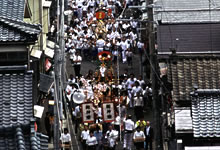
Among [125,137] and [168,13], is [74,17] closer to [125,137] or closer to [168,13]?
[168,13]

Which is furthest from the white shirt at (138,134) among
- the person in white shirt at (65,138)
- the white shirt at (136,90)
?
the white shirt at (136,90)

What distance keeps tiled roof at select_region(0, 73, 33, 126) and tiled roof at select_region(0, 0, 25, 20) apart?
27.1 feet

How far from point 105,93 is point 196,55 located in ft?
16.1

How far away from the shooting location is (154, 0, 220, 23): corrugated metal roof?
38531mm

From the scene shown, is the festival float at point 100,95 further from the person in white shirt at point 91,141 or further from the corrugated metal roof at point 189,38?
the corrugated metal roof at point 189,38

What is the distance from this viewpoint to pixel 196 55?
32688 mm

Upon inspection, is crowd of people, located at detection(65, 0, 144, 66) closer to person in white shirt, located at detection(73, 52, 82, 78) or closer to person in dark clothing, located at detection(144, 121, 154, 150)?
person in white shirt, located at detection(73, 52, 82, 78)

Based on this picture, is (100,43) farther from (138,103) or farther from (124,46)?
(138,103)

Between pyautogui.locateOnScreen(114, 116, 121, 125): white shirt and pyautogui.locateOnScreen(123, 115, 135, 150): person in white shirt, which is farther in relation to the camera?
pyautogui.locateOnScreen(114, 116, 121, 125): white shirt

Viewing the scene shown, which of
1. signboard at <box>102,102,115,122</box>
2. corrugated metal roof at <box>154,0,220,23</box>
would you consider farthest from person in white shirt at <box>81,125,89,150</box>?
corrugated metal roof at <box>154,0,220,23</box>

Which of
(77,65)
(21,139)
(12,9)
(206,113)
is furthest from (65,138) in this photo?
(21,139)

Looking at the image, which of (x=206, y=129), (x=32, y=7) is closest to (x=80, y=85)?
(x=32, y=7)

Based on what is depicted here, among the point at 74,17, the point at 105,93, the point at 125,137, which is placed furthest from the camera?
the point at 74,17

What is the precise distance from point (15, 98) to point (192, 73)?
11.4 metres
